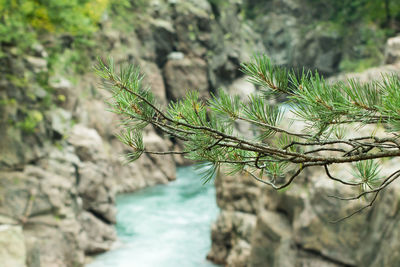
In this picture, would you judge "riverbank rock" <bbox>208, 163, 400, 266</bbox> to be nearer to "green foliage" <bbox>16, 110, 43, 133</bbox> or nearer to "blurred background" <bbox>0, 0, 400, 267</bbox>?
"blurred background" <bbox>0, 0, 400, 267</bbox>

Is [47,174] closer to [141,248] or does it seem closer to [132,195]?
[141,248]

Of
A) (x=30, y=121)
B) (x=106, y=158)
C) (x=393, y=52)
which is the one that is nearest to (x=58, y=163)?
(x=30, y=121)

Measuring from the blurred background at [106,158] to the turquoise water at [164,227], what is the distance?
7.9 inches

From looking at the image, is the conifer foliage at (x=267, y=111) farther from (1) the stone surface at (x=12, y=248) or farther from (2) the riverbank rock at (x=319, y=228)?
(1) the stone surface at (x=12, y=248)

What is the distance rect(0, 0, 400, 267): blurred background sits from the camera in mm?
5129

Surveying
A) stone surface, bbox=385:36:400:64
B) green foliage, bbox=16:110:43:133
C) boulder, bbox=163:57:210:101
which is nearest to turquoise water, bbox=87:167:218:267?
green foliage, bbox=16:110:43:133

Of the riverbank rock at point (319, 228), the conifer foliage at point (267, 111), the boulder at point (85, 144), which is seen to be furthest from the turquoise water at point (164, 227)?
the conifer foliage at point (267, 111)

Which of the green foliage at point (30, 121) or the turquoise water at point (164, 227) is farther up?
the green foliage at point (30, 121)

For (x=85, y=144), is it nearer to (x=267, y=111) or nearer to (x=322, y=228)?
(x=322, y=228)

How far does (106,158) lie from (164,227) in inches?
108

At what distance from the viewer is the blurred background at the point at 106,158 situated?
5.13 m

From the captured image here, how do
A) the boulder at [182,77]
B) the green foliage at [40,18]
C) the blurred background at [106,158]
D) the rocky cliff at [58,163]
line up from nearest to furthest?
1. the blurred background at [106,158]
2. the rocky cliff at [58,163]
3. the green foliage at [40,18]
4. the boulder at [182,77]

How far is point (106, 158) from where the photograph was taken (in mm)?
9453

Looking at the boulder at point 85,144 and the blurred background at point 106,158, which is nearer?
the blurred background at point 106,158
